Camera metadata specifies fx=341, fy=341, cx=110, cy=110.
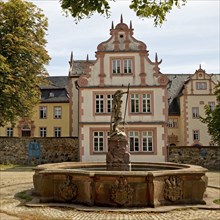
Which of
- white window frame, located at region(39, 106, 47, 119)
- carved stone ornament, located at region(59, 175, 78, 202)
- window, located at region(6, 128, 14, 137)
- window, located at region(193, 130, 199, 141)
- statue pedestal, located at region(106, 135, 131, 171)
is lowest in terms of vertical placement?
carved stone ornament, located at region(59, 175, 78, 202)

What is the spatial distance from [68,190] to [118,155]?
2896 mm

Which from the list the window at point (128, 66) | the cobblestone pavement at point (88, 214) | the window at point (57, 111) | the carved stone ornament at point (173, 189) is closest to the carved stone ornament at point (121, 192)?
the cobblestone pavement at point (88, 214)

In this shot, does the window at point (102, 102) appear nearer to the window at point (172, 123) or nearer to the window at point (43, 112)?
the window at point (43, 112)

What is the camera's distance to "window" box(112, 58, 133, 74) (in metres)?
27.6

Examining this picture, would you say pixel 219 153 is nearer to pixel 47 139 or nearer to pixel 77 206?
pixel 47 139

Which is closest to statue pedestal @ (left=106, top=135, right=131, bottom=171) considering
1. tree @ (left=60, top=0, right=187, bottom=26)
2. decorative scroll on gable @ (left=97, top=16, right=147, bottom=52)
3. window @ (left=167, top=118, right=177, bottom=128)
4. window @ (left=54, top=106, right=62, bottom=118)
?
tree @ (left=60, top=0, right=187, bottom=26)

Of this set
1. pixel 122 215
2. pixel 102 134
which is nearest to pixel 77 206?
pixel 122 215

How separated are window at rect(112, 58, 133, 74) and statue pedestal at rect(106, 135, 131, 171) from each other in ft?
52.4

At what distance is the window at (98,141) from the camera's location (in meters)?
26.9

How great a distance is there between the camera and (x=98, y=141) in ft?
88.6

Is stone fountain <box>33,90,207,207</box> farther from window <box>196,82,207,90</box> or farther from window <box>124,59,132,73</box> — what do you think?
window <box>196,82,207,90</box>

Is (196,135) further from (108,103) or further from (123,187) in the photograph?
(123,187)

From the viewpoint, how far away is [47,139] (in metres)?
29.7

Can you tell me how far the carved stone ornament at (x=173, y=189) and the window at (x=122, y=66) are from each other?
18.6m
